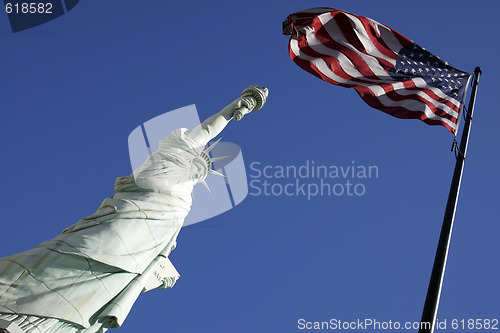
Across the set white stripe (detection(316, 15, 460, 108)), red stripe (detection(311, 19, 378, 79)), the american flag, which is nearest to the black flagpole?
the american flag

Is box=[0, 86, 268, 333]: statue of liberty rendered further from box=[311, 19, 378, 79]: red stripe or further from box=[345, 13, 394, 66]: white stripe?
box=[345, 13, 394, 66]: white stripe

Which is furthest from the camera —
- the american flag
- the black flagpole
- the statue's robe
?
the american flag

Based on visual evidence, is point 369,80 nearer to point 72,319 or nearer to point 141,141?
point 141,141

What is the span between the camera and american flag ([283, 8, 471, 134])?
1350 cm

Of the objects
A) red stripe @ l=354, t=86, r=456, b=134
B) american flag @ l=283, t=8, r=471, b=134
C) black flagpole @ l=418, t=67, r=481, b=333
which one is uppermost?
american flag @ l=283, t=8, r=471, b=134

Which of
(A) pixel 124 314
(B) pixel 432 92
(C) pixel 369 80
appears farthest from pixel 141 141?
(B) pixel 432 92

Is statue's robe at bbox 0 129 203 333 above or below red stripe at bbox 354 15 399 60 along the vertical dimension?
below

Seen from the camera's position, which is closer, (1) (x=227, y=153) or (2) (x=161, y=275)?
(2) (x=161, y=275)

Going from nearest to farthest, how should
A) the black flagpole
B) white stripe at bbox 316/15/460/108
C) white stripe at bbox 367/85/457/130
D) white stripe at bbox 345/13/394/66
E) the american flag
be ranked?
the black flagpole, white stripe at bbox 367/85/457/130, the american flag, white stripe at bbox 316/15/460/108, white stripe at bbox 345/13/394/66

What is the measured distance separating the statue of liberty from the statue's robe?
0.02 m

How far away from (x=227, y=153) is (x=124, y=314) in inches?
287

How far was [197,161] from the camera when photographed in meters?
14.5

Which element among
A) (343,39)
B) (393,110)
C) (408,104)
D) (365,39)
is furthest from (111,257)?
(365,39)

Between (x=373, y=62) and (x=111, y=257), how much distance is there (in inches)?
328
